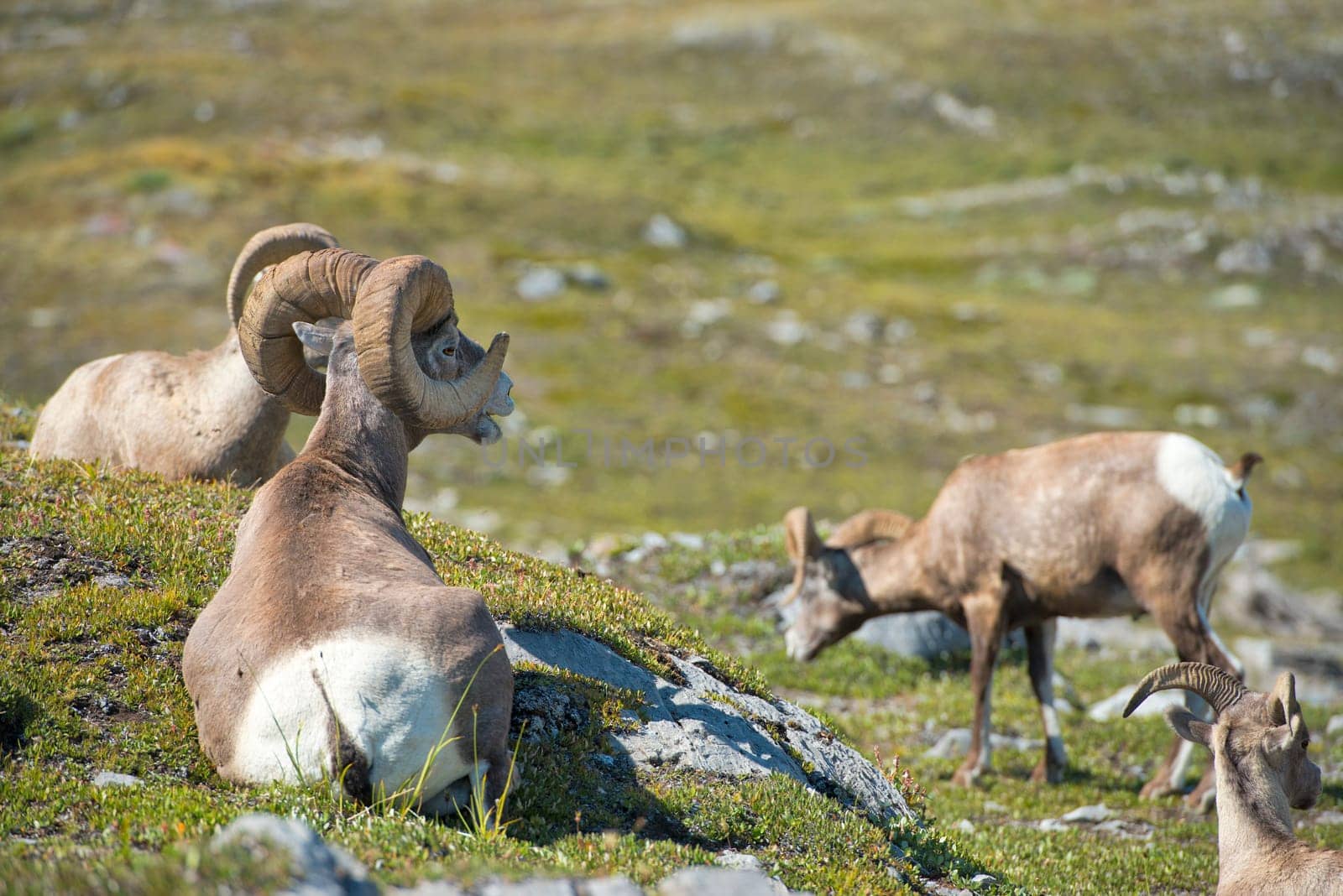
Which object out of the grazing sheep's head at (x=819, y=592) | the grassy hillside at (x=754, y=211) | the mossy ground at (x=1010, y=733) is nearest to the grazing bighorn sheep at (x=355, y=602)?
the mossy ground at (x=1010, y=733)

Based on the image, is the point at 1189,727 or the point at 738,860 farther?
the point at 1189,727

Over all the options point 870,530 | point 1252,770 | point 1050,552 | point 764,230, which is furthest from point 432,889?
point 764,230

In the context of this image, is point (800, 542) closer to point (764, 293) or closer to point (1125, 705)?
point (1125, 705)

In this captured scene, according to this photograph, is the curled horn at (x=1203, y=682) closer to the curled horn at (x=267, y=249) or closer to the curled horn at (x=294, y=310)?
the curled horn at (x=294, y=310)

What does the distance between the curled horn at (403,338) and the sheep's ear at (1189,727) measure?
6.12 metres

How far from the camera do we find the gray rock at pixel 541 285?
5394 cm

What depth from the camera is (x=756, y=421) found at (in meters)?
42.7

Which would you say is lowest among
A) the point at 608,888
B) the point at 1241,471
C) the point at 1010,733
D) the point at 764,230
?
the point at 764,230

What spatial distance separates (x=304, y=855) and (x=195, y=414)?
8.93 metres

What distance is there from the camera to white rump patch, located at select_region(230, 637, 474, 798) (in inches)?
262

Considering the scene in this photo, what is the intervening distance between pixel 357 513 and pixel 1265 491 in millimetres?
37148

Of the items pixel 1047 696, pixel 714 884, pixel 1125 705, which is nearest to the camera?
pixel 714 884

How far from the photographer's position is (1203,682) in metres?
9.48

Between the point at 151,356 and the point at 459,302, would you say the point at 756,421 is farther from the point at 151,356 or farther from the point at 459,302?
the point at 151,356
